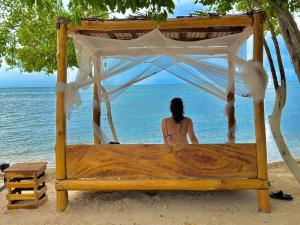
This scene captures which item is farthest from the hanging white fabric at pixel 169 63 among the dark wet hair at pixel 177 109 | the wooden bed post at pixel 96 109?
the wooden bed post at pixel 96 109

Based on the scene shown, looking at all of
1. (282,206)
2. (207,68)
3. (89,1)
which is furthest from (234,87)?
(89,1)

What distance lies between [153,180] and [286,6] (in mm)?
2512

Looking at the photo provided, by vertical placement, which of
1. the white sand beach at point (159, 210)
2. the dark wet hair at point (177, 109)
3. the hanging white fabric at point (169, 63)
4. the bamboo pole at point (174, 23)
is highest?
the bamboo pole at point (174, 23)

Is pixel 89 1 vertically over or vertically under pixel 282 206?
over

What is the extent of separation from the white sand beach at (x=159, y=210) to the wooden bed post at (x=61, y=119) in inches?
9.5

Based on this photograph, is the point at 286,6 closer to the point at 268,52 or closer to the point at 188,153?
the point at 268,52

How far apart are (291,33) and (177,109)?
1634 millimetres

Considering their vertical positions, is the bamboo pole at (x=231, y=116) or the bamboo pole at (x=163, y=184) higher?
the bamboo pole at (x=231, y=116)

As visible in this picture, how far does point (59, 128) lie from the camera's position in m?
4.75

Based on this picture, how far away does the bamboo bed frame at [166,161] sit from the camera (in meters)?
4.63

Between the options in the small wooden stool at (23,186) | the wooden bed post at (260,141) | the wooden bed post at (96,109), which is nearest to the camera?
the wooden bed post at (260,141)

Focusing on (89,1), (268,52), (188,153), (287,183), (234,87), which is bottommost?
(287,183)

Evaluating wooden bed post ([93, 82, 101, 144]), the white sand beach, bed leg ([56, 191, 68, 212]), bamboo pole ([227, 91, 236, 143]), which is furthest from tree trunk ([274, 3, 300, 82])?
bed leg ([56, 191, 68, 212])

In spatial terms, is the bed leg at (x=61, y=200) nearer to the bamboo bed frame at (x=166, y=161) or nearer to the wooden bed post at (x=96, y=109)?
the bamboo bed frame at (x=166, y=161)
